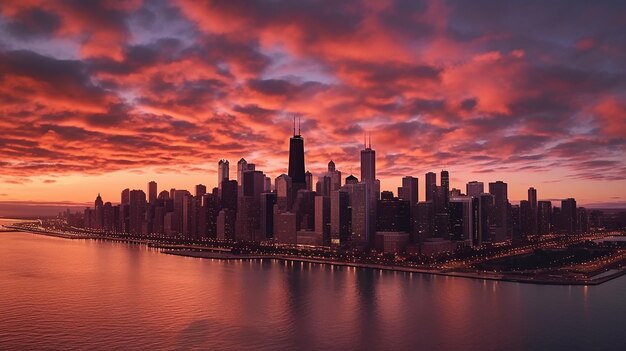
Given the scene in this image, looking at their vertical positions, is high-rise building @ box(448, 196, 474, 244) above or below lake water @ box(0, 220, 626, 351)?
above

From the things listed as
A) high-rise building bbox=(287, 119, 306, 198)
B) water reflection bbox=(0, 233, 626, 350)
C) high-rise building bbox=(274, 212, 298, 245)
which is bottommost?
water reflection bbox=(0, 233, 626, 350)

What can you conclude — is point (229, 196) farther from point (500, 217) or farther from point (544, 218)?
point (544, 218)

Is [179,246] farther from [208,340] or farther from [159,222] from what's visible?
[208,340]

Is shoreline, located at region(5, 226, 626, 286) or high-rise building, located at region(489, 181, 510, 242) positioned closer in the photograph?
shoreline, located at region(5, 226, 626, 286)

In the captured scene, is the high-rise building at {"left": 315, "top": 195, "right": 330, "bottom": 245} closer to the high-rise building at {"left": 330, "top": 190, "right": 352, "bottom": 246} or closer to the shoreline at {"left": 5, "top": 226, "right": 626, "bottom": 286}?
the high-rise building at {"left": 330, "top": 190, "right": 352, "bottom": 246}

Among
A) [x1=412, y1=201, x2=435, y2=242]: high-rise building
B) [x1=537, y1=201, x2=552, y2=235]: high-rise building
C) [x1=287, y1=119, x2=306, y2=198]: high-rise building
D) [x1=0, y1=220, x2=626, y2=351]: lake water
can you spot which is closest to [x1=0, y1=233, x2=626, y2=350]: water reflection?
[x1=0, y1=220, x2=626, y2=351]: lake water

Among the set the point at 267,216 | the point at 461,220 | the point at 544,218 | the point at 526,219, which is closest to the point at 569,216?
the point at 544,218

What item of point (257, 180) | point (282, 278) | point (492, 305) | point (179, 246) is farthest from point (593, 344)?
point (257, 180)
